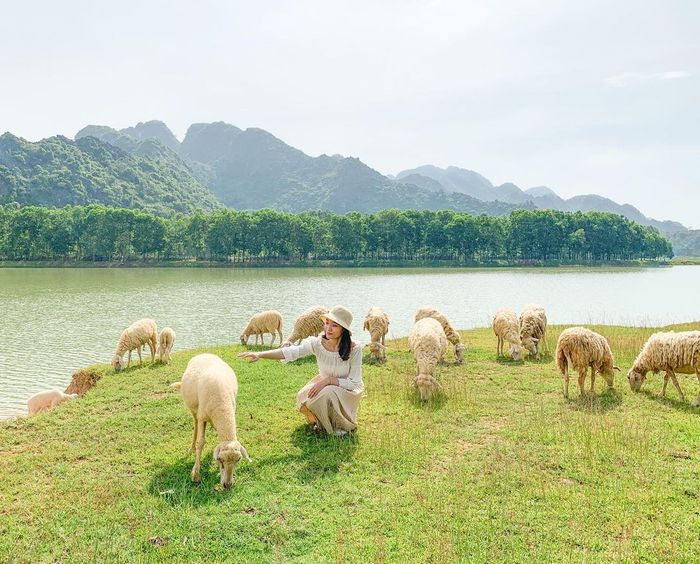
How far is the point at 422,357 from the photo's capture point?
11531mm

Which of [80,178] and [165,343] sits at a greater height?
[80,178]

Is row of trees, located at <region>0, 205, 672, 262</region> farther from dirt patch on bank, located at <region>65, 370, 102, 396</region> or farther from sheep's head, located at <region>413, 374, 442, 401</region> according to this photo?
sheep's head, located at <region>413, 374, 442, 401</region>

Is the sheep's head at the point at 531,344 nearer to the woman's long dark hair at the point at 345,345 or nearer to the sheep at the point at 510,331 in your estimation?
the sheep at the point at 510,331

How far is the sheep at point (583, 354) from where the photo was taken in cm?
1073

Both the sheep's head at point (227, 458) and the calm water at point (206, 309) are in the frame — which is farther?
the calm water at point (206, 309)

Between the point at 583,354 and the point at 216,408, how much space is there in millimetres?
8209

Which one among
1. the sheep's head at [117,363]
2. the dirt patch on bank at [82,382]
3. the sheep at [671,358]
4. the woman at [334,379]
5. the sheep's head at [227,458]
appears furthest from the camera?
the sheep's head at [117,363]

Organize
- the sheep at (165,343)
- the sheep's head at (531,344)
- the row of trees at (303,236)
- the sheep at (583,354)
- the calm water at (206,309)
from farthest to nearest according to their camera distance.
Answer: the row of trees at (303,236), the calm water at (206,309), the sheep's head at (531,344), the sheep at (165,343), the sheep at (583,354)

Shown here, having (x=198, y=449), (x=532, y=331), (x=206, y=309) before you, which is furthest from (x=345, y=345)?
(x=206, y=309)

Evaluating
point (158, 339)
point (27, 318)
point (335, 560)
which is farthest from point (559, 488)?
point (27, 318)

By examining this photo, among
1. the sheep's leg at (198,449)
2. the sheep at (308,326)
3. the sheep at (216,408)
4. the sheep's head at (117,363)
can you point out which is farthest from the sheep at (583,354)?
the sheep's head at (117,363)

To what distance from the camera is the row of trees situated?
90.4 metres

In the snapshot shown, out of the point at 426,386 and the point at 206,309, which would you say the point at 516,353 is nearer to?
the point at 426,386

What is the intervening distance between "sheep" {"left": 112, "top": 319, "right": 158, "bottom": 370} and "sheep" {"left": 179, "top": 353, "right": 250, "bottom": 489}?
27.3ft
